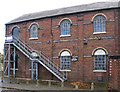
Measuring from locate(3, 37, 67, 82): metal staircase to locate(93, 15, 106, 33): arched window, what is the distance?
6.20 m

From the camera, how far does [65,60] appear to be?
18516 mm

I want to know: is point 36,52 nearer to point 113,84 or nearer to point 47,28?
point 47,28

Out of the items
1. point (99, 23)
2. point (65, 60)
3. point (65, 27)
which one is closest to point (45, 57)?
point (65, 60)

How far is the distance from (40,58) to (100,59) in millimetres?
6888

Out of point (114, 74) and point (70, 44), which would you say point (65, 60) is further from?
point (114, 74)

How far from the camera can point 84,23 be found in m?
17.8

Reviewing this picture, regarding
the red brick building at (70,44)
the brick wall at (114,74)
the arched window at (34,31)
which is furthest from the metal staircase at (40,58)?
the brick wall at (114,74)

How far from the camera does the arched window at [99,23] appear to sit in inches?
668

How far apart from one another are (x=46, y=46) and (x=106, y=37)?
290 inches

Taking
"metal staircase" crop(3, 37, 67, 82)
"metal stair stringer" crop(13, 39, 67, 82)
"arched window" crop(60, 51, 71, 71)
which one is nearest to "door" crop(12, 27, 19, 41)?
"metal staircase" crop(3, 37, 67, 82)

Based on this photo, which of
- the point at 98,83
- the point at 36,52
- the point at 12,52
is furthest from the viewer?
the point at 12,52

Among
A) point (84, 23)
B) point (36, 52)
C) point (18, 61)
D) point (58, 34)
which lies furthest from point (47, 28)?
point (18, 61)

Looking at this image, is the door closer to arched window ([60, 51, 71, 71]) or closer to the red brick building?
the red brick building

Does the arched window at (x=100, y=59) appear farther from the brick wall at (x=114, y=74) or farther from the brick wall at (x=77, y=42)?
the brick wall at (x=114, y=74)
